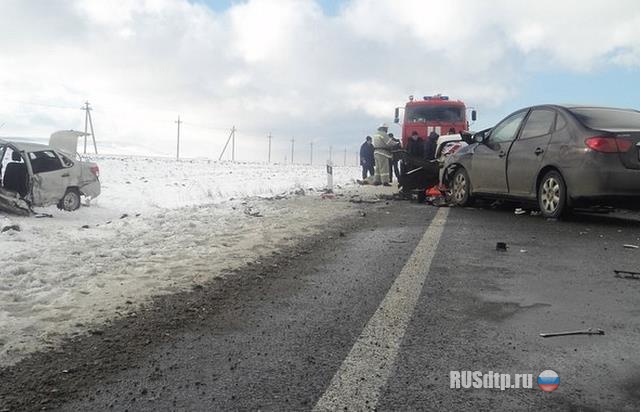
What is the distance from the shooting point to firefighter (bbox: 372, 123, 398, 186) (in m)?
15.8

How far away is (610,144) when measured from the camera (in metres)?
6.63

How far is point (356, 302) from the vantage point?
379 centimetres

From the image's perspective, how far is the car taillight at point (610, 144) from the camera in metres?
6.60

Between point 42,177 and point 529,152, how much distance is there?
35.4ft

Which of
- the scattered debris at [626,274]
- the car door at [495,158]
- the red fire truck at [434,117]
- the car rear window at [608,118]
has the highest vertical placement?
the red fire truck at [434,117]

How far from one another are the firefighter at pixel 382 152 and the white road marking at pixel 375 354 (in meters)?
11.3

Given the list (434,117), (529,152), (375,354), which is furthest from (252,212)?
(434,117)

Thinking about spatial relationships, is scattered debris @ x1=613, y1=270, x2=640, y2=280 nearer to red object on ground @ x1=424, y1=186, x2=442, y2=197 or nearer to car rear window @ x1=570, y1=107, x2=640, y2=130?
car rear window @ x1=570, y1=107, x2=640, y2=130

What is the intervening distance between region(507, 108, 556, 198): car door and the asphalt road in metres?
2.62

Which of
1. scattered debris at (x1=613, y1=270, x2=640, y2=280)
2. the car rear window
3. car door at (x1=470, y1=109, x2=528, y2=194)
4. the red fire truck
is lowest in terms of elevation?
scattered debris at (x1=613, y1=270, x2=640, y2=280)

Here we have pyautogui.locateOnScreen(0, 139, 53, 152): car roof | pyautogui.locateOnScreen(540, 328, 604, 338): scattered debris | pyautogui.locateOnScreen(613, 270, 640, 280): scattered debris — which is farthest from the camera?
pyautogui.locateOnScreen(0, 139, 53, 152): car roof

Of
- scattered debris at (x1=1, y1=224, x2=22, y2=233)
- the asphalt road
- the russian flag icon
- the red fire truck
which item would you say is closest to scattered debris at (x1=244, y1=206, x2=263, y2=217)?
scattered debris at (x1=1, y1=224, x2=22, y2=233)

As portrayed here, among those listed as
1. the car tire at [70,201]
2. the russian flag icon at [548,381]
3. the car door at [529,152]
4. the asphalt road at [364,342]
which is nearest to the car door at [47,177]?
the car tire at [70,201]

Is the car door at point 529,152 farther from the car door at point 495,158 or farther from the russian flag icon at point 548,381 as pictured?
the russian flag icon at point 548,381
